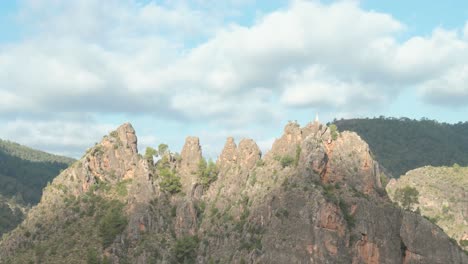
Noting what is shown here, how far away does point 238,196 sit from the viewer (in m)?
116

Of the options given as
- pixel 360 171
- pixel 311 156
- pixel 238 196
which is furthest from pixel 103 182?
pixel 360 171

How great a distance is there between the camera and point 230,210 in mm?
113375

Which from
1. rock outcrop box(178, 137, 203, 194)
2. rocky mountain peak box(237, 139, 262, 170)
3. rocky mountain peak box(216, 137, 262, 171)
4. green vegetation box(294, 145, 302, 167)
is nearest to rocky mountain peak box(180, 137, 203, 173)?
rock outcrop box(178, 137, 203, 194)

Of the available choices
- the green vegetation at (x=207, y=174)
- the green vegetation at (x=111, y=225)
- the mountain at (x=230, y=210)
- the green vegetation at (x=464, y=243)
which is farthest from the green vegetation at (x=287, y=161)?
the green vegetation at (x=464, y=243)

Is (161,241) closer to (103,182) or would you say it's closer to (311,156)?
(103,182)

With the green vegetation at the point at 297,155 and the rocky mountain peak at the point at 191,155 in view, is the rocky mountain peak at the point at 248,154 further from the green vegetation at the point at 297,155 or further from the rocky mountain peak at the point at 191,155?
the rocky mountain peak at the point at 191,155

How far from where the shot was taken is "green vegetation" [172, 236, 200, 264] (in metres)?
110

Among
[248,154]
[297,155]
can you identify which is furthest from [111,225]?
[297,155]

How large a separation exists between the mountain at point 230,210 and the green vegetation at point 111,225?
0.76 ft

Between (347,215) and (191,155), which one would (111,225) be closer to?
(191,155)

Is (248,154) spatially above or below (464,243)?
above

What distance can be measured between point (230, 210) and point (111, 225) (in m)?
27.7

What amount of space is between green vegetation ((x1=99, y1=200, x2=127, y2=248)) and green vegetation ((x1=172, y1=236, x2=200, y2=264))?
14.5m

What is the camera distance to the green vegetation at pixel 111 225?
114500 mm
